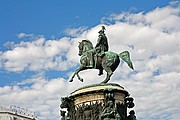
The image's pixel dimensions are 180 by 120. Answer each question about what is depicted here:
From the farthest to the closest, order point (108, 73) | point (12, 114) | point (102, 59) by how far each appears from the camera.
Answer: point (12, 114)
point (102, 59)
point (108, 73)

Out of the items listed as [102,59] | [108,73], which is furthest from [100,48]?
[108,73]

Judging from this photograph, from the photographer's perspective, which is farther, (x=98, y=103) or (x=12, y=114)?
(x=12, y=114)

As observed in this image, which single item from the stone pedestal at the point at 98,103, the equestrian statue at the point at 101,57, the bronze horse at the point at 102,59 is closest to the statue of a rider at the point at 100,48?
the equestrian statue at the point at 101,57

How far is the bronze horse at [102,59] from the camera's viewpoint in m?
24.9

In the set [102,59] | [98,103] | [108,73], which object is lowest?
[98,103]

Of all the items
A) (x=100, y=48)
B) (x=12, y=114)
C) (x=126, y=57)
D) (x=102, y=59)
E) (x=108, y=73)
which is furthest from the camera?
(x=12, y=114)

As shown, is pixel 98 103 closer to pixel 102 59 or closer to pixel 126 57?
pixel 102 59

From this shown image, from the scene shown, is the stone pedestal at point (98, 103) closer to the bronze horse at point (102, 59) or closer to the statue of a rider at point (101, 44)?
the bronze horse at point (102, 59)

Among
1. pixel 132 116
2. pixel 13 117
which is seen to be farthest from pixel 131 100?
pixel 13 117

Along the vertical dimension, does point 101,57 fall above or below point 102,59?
above

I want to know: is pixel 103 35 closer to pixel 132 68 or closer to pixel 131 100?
pixel 132 68

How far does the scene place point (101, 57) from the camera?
82.7 ft

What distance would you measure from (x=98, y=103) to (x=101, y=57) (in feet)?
11.4

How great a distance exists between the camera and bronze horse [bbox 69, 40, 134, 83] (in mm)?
24859
